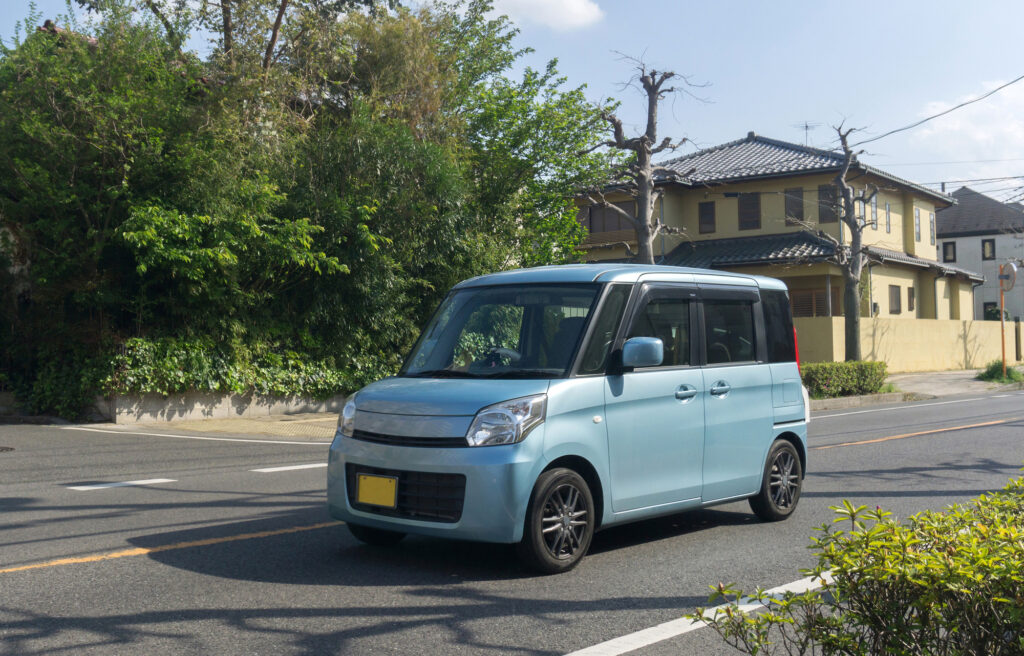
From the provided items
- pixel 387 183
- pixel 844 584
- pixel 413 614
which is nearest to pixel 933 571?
pixel 844 584

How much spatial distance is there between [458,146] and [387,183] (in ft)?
14.0

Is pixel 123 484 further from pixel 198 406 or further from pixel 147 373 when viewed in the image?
pixel 198 406

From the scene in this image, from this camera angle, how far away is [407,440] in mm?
5504

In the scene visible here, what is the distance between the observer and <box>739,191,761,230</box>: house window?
3350 centimetres

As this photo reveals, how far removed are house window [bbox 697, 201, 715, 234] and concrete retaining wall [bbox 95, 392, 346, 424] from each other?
20307 millimetres

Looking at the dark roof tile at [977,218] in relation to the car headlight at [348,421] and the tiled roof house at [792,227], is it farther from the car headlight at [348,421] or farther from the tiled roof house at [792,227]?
the car headlight at [348,421]

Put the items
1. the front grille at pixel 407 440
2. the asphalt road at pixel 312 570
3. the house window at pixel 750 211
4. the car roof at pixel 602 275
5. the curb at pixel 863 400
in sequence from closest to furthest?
the asphalt road at pixel 312 570 < the front grille at pixel 407 440 < the car roof at pixel 602 275 < the curb at pixel 863 400 < the house window at pixel 750 211

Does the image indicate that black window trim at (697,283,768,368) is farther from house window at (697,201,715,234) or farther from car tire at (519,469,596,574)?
house window at (697,201,715,234)

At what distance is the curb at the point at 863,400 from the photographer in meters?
20.5

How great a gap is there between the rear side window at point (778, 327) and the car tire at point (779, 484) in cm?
71

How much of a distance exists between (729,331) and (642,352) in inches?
58.5

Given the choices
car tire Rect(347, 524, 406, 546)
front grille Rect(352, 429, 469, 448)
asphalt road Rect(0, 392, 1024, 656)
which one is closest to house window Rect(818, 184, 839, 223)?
asphalt road Rect(0, 392, 1024, 656)

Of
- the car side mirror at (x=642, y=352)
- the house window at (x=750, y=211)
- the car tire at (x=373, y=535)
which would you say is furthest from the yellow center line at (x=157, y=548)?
the house window at (x=750, y=211)

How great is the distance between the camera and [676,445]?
6285 mm
